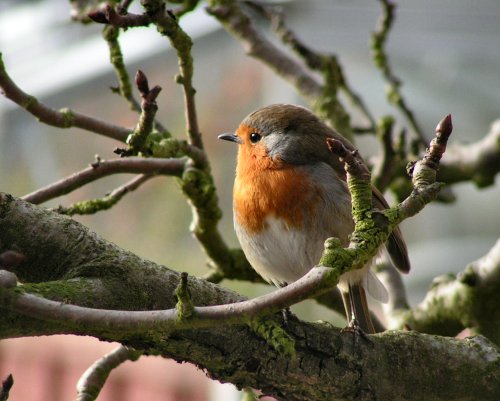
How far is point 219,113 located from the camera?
739 cm

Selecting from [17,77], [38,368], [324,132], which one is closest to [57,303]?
[324,132]

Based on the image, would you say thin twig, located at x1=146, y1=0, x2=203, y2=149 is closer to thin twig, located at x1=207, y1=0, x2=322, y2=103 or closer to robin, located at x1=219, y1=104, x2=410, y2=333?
robin, located at x1=219, y1=104, x2=410, y2=333

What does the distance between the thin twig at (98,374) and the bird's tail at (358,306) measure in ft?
3.04

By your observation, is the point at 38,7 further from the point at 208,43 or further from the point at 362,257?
the point at 362,257

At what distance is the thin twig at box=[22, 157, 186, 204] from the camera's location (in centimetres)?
267

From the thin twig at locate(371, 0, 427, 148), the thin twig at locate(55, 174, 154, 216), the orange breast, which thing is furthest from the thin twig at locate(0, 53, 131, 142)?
the thin twig at locate(371, 0, 427, 148)

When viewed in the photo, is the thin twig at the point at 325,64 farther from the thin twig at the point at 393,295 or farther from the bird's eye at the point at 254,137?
the thin twig at the point at 393,295

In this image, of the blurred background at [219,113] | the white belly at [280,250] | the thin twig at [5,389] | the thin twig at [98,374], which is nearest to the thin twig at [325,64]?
the white belly at [280,250]

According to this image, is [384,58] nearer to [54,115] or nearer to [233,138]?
[233,138]

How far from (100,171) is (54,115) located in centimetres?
23

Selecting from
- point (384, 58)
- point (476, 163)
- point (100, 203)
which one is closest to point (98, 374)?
point (100, 203)

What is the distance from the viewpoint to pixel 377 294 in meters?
3.46

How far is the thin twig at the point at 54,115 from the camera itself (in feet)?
8.18

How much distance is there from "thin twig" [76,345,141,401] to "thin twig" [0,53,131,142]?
0.73m
